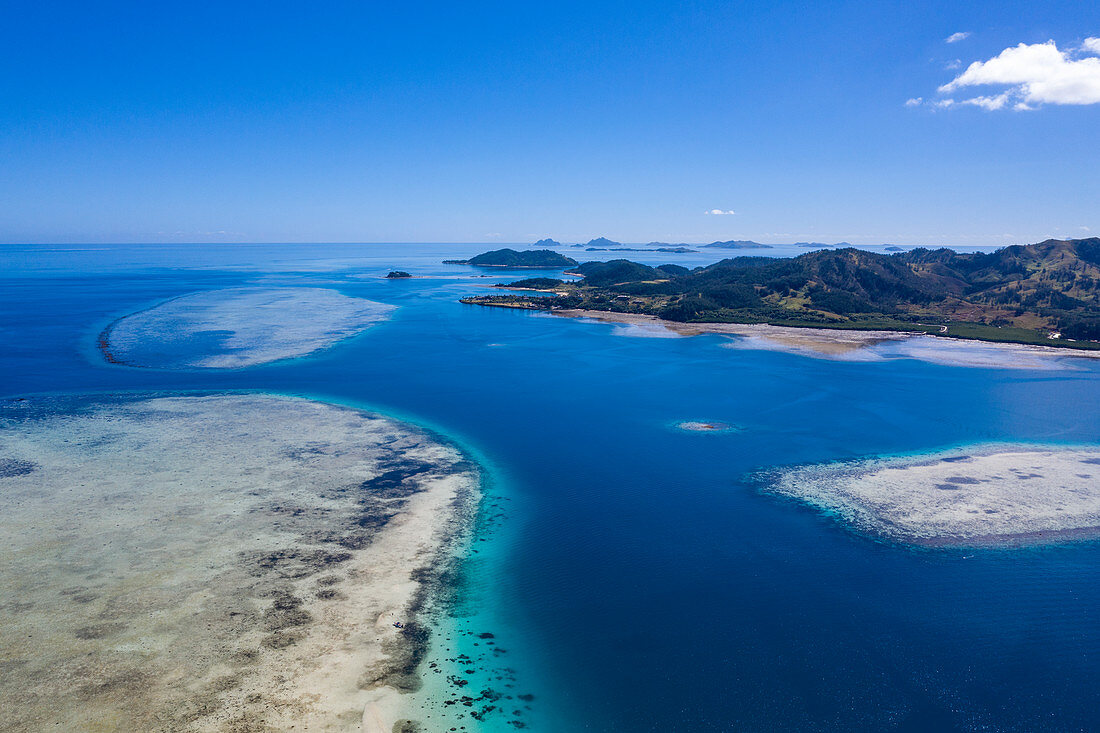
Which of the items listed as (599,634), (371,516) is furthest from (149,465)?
(599,634)

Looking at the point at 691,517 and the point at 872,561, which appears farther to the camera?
the point at 691,517

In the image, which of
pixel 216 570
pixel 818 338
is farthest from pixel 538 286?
pixel 216 570

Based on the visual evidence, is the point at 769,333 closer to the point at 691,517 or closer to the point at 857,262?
the point at 857,262

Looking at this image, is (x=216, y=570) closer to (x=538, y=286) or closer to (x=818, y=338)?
(x=818, y=338)

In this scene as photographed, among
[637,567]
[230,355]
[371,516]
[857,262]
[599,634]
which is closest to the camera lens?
[599,634]

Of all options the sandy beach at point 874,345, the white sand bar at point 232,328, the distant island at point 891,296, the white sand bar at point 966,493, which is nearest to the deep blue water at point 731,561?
the white sand bar at point 966,493

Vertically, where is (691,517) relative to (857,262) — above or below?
below

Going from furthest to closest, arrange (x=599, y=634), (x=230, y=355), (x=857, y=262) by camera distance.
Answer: (x=857, y=262) → (x=230, y=355) → (x=599, y=634)
